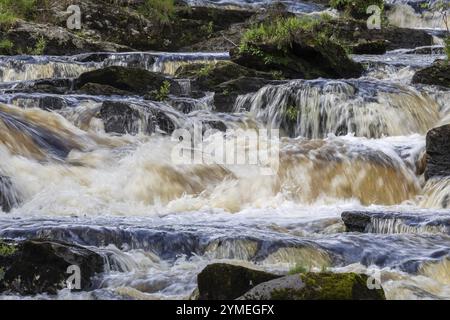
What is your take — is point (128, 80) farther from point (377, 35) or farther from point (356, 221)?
point (377, 35)

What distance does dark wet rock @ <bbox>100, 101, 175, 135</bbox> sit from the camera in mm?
13031

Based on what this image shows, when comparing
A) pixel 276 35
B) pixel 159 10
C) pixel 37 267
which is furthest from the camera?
pixel 159 10

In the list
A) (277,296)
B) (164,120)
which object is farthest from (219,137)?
(277,296)

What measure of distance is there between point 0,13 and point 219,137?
10.1 m

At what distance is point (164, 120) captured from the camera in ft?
44.0

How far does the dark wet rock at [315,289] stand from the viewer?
528 centimetres

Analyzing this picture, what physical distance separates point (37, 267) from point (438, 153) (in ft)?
22.3

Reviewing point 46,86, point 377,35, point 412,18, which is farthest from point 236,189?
point 412,18

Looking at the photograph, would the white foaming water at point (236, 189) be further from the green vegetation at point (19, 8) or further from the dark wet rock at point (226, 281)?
the green vegetation at point (19, 8)

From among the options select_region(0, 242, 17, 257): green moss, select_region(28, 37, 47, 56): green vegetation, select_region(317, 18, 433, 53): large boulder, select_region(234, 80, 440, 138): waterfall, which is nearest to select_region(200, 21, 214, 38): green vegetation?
select_region(317, 18, 433, 53): large boulder

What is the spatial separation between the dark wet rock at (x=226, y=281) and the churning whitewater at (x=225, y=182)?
0.61 m

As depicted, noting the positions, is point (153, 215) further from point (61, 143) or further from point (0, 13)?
point (0, 13)

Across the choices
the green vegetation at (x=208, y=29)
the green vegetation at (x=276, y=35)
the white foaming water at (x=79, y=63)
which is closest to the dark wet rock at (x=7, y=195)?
the white foaming water at (x=79, y=63)

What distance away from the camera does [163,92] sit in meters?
14.5
